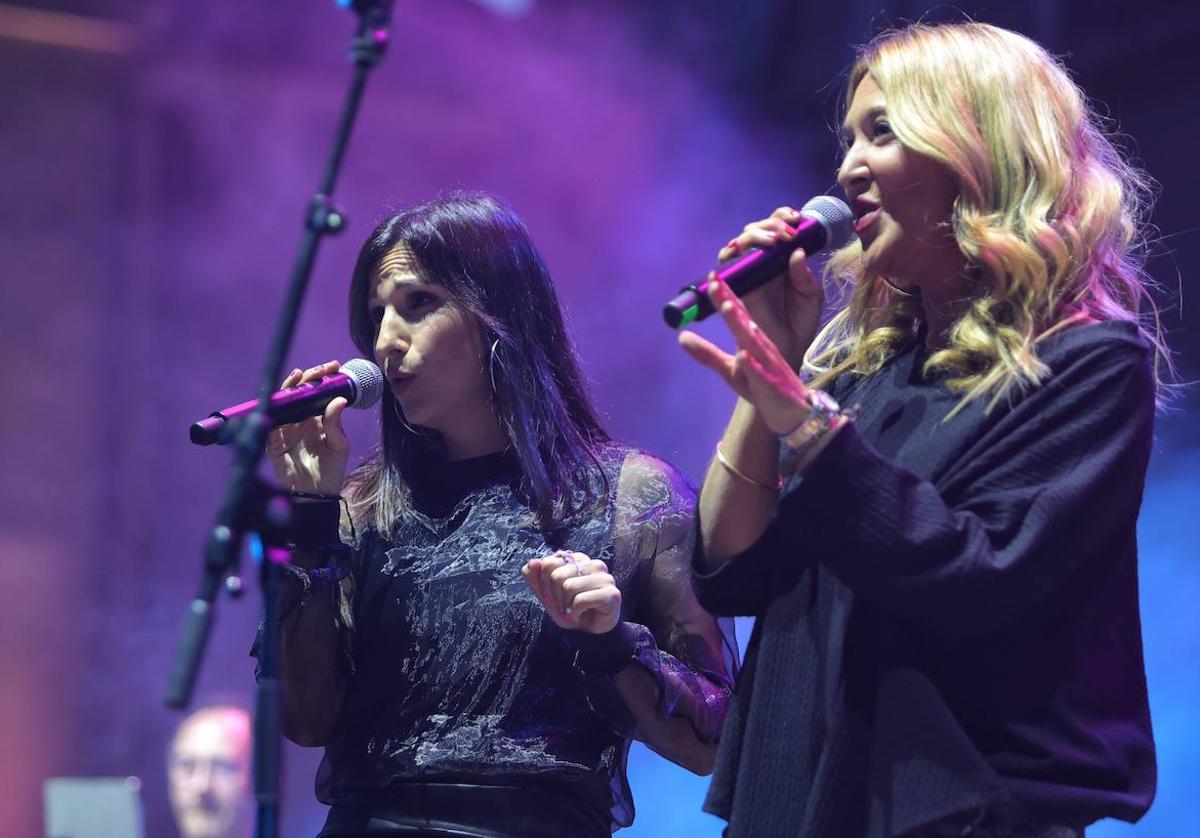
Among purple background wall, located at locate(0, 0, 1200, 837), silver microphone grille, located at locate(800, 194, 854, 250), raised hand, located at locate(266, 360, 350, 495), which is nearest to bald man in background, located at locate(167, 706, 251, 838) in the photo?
purple background wall, located at locate(0, 0, 1200, 837)

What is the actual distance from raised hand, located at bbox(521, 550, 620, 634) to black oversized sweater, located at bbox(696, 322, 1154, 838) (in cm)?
34

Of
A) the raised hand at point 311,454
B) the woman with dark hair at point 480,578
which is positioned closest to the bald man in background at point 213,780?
the woman with dark hair at point 480,578

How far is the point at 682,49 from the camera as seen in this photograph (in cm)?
468

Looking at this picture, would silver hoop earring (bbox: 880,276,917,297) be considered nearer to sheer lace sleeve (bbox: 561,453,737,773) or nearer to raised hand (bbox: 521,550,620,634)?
sheer lace sleeve (bbox: 561,453,737,773)

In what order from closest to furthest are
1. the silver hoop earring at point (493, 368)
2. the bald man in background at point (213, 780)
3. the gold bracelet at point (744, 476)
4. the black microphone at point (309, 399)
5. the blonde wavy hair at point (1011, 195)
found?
the blonde wavy hair at point (1011, 195)
the gold bracelet at point (744, 476)
the black microphone at point (309, 399)
the silver hoop earring at point (493, 368)
the bald man in background at point (213, 780)

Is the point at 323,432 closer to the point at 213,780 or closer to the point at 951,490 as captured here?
the point at 951,490

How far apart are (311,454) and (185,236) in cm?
296

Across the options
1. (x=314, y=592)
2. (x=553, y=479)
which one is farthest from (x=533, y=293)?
(x=314, y=592)

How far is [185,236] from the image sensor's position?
5.04 m

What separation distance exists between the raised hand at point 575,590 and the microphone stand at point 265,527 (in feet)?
1.54

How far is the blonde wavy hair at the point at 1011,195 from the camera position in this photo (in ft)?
5.45

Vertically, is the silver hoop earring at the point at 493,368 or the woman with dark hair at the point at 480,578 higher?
the silver hoop earring at the point at 493,368

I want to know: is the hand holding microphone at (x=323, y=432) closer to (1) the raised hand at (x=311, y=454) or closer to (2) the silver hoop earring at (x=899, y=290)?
(1) the raised hand at (x=311, y=454)

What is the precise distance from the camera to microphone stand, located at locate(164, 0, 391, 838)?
1.47 meters
